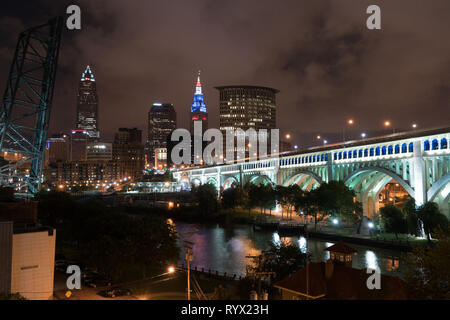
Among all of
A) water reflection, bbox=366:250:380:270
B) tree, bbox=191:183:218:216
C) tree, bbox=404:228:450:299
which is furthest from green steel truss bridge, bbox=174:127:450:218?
tree, bbox=404:228:450:299

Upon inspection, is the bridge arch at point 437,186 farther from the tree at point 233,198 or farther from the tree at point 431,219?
the tree at point 233,198

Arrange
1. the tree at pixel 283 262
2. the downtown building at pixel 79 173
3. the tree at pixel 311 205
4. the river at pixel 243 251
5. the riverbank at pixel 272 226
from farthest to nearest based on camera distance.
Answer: the downtown building at pixel 79 173
the tree at pixel 311 205
the riverbank at pixel 272 226
the river at pixel 243 251
the tree at pixel 283 262

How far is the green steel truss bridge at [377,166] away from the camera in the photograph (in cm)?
4291

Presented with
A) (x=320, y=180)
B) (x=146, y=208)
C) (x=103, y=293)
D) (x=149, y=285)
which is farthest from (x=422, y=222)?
(x=146, y=208)

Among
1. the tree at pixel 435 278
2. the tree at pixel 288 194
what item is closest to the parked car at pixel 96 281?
the tree at pixel 435 278

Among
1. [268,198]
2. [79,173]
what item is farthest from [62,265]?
[79,173]

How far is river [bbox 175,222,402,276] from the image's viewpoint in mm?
33156

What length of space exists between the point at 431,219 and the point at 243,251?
73.2 feet

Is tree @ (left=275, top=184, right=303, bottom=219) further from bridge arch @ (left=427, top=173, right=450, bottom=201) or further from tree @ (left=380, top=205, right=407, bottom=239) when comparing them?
bridge arch @ (left=427, top=173, right=450, bottom=201)

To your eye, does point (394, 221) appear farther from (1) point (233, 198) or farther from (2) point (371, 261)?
(1) point (233, 198)

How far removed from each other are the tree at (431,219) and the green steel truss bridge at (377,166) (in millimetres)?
4447

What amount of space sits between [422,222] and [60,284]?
39.5m

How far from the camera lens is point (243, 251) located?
41.4 metres
